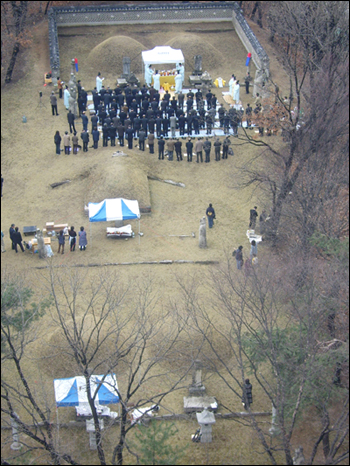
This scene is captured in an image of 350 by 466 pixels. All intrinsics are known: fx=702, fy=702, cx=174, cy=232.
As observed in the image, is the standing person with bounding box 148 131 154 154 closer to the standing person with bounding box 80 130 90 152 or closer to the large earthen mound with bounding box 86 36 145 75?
the standing person with bounding box 80 130 90 152

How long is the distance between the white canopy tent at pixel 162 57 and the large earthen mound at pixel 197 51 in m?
2.92

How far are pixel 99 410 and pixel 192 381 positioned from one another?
2.96 metres

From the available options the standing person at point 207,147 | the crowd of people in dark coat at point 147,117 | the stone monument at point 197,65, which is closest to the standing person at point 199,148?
the standing person at point 207,147

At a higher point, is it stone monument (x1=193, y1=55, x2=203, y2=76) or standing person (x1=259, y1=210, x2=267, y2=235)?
stone monument (x1=193, y1=55, x2=203, y2=76)

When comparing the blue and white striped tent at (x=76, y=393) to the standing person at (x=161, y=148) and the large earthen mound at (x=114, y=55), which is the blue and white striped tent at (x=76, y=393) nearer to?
the standing person at (x=161, y=148)

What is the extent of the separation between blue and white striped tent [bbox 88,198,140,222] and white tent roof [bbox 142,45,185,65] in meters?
13.8

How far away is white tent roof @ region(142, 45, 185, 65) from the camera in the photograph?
3841cm

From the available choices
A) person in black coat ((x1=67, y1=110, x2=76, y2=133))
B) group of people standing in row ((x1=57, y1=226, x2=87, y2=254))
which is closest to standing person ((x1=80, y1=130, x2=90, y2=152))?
person in black coat ((x1=67, y1=110, x2=76, y2=133))

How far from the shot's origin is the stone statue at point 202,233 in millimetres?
26422

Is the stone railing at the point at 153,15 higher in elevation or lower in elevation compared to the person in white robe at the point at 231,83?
higher

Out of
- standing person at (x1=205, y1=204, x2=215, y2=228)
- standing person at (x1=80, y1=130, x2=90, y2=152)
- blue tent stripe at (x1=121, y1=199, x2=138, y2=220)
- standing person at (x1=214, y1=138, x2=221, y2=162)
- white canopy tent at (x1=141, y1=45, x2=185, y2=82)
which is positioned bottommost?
standing person at (x1=205, y1=204, x2=215, y2=228)

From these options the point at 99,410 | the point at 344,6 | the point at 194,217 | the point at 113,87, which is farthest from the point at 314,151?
the point at 113,87

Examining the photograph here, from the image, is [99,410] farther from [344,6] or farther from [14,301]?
[344,6]

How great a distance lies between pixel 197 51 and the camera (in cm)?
4231
